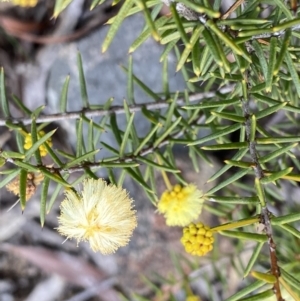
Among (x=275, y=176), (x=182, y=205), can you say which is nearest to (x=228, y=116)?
(x=275, y=176)

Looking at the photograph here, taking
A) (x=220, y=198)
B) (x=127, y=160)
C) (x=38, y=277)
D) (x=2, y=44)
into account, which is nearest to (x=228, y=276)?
(x=38, y=277)

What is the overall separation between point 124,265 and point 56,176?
4.56ft

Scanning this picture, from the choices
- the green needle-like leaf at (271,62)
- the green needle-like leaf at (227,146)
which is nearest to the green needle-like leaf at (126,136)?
the green needle-like leaf at (227,146)

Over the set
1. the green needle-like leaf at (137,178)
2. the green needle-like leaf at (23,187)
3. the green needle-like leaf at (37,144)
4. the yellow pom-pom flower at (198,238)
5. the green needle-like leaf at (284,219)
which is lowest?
the yellow pom-pom flower at (198,238)

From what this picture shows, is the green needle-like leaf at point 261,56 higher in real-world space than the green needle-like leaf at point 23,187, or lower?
higher

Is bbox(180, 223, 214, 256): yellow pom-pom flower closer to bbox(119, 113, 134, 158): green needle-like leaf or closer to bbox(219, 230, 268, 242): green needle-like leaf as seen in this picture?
bbox(219, 230, 268, 242): green needle-like leaf

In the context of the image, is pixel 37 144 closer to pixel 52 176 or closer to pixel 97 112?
pixel 52 176

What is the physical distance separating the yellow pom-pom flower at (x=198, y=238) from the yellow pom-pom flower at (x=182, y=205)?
22 centimetres

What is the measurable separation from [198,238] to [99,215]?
0.23 metres

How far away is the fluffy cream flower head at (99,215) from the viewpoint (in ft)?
2.73

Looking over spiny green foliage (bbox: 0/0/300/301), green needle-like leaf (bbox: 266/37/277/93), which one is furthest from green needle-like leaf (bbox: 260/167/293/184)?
green needle-like leaf (bbox: 266/37/277/93)

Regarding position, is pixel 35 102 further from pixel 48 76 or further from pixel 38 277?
pixel 38 277

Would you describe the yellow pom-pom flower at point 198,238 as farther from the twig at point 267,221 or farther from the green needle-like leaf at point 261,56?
the green needle-like leaf at point 261,56

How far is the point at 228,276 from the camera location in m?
2.08
